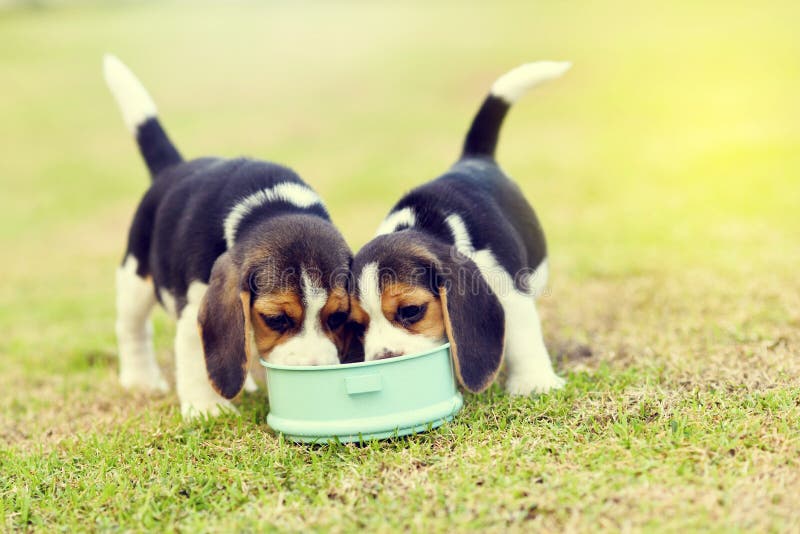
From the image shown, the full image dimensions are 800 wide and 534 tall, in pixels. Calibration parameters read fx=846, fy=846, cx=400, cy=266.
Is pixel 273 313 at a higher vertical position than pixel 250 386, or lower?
higher

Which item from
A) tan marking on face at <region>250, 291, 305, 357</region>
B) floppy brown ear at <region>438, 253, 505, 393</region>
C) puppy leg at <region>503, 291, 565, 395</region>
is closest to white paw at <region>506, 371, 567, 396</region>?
puppy leg at <region>503, 291, 565, 395</region>

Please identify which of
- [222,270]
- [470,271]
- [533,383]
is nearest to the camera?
[470,271]

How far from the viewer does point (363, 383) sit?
3.53 metres

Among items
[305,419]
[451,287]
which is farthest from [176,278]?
[451,287]

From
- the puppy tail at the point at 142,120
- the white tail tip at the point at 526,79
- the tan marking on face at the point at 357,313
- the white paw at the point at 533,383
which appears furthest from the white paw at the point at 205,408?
the white tail tip at the point at 526,79

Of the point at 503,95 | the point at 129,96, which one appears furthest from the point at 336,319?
the point at 129,96

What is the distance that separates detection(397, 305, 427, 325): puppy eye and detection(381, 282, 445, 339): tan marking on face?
0.04ft

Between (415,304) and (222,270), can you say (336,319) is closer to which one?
(415,304)

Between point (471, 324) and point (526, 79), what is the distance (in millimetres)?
1907

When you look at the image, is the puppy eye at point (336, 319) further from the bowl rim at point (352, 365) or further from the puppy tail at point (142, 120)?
the puppy tail at point (142, 120)

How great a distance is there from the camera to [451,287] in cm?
374

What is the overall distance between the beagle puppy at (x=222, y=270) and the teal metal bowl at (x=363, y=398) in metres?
0.15

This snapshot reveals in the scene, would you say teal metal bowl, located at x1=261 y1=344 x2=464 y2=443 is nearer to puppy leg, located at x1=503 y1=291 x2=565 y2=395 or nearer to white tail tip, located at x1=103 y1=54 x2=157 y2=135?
puppy leg, located at x1=503 y1=291 x2=565 y2=395

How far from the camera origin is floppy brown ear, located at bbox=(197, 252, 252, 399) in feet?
12.3
